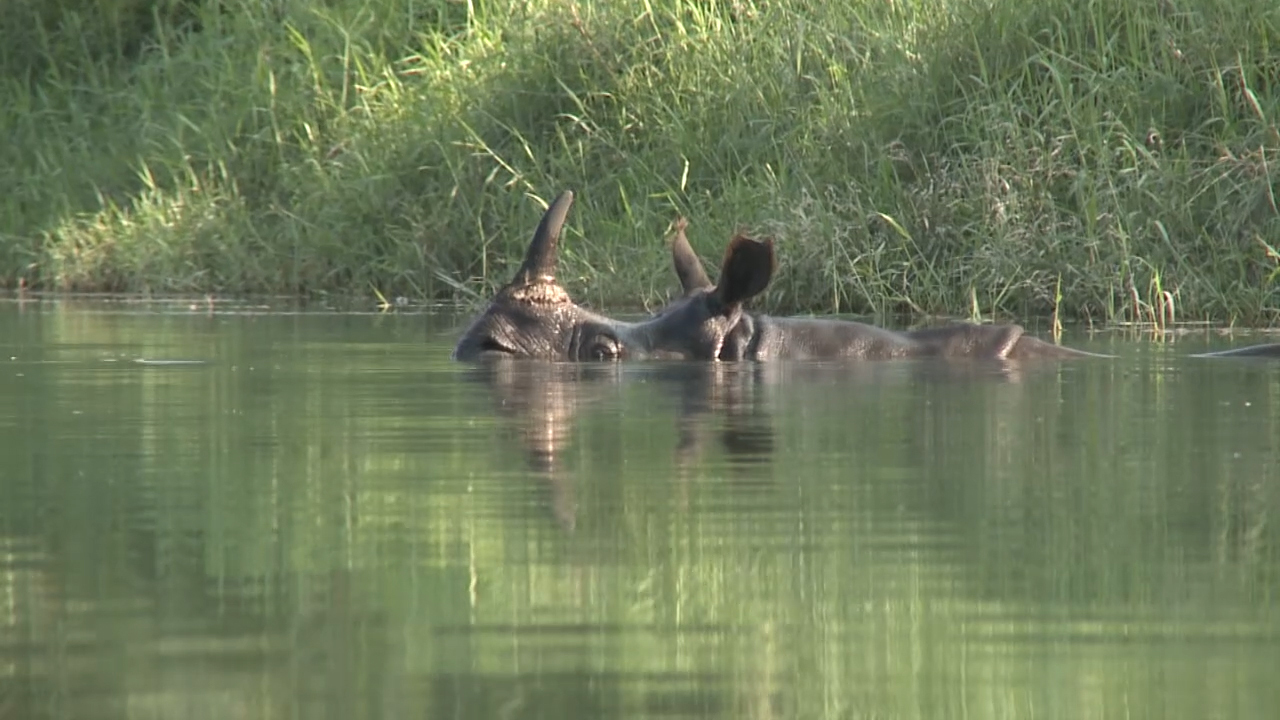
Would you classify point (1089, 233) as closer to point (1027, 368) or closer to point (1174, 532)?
point (1027, 368)

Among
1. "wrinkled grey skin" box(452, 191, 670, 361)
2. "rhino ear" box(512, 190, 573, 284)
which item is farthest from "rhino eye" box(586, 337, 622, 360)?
"rhino ear" box(512, 190, 573, 284)

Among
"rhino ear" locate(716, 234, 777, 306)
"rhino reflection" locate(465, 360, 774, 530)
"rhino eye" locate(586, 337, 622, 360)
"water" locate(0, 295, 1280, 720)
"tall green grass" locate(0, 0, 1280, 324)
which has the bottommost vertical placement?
"water" locate(0, 295, 1280, 720)

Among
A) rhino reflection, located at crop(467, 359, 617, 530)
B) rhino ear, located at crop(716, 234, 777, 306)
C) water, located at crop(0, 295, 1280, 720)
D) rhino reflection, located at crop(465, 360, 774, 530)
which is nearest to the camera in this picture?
water, located at crop(0, 295, 1280, 720)

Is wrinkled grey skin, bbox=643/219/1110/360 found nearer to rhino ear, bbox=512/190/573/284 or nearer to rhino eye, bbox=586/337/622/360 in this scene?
rhino eye, bbox=586/337/622/360

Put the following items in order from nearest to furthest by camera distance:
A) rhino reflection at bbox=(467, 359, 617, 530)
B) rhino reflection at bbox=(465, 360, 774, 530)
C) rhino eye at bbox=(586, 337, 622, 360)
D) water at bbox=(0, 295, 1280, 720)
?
water at bbox=(0, 295, 1280, 720) < rhino reflection at bbox=(467, 359, 617, 530) < rhino reflection at bbox=(465, 360, 774, 530) < rhino eye at bbox=(586, 337, 622, 360)

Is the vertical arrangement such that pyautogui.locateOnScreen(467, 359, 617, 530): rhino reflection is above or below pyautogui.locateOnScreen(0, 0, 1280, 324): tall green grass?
below

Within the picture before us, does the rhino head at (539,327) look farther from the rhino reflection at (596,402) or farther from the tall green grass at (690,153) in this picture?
the tall green grass at (690,153)

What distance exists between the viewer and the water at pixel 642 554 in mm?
2805

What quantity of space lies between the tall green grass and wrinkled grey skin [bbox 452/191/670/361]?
245 centimetres

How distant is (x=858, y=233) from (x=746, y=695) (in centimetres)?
813

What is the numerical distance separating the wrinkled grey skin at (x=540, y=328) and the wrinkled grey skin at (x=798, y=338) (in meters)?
0.13

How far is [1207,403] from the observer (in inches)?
249

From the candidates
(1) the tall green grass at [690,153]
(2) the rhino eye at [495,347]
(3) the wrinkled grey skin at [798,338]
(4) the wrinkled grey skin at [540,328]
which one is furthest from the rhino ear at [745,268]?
(1) the tall green grass at [690,153]

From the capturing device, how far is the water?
110 inches
